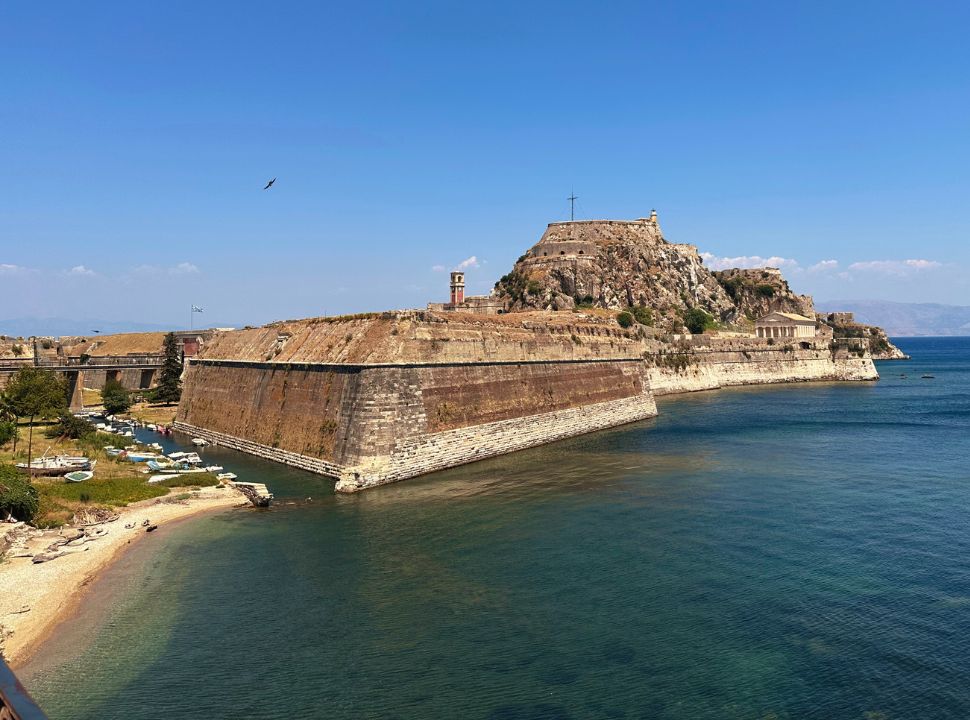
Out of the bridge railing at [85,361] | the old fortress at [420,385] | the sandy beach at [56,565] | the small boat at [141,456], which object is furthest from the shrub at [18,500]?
the bridge railing at [85,361]

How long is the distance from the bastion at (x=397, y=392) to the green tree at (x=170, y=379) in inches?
543

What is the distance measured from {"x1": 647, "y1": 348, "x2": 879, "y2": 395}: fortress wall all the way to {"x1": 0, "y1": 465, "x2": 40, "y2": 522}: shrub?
77.3 metres

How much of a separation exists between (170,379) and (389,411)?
51.2 m

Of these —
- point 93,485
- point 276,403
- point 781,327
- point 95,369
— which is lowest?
point 93,485

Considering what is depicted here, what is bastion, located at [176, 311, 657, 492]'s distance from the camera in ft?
121

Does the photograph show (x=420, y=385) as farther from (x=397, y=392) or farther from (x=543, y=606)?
(x=543, y=606)

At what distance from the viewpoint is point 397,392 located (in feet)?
122

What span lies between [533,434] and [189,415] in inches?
1323

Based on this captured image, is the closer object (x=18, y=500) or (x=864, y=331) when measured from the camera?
(x=18, y=500)

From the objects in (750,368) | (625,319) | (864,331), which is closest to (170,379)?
(625,319)

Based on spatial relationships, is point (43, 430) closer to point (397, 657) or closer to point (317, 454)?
point (317, 454)

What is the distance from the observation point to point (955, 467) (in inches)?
1618

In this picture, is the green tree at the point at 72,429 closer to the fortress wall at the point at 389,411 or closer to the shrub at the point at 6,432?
the shrub at the point at 6,432

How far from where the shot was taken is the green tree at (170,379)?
249ft
